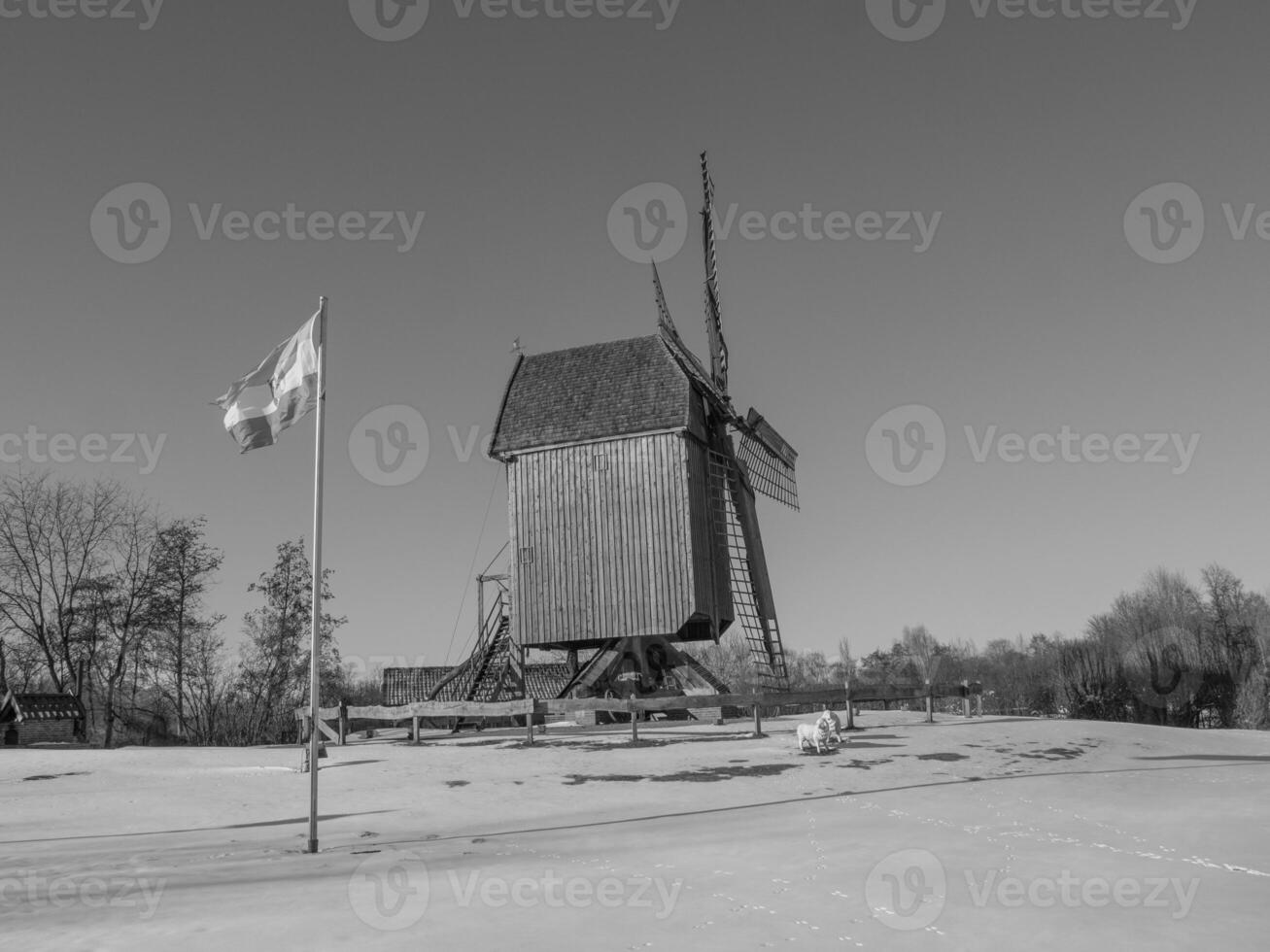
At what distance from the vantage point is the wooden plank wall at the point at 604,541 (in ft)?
84.1

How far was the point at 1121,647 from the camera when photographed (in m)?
43.3

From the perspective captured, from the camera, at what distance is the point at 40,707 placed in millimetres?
27859

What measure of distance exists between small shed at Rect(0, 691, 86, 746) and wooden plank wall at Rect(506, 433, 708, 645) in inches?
531

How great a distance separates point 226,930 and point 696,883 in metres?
3.66

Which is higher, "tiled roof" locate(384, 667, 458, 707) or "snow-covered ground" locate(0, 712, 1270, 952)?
"tiled roof" locate(384, 667, 458, 707)

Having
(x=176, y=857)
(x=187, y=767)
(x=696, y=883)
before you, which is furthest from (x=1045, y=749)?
(x=187, y=767)

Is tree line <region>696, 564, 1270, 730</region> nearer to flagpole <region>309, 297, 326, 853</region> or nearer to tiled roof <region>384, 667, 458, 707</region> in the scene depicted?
tiled roof <region>384, 667, 458, 707</region>

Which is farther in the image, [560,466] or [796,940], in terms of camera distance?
[560,466]

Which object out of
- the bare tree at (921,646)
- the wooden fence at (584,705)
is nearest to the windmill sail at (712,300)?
the wooden fence at (584,705)

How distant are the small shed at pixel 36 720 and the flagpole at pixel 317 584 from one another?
21.1 metres

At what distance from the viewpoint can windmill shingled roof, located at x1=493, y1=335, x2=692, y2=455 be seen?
87.1 feet

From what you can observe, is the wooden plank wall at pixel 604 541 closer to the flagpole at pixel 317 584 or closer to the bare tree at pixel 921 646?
the flagpole at pixel 317 584

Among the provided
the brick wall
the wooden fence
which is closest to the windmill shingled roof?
the wooden fence

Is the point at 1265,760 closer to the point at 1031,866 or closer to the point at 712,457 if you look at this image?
the point at 1031,866
